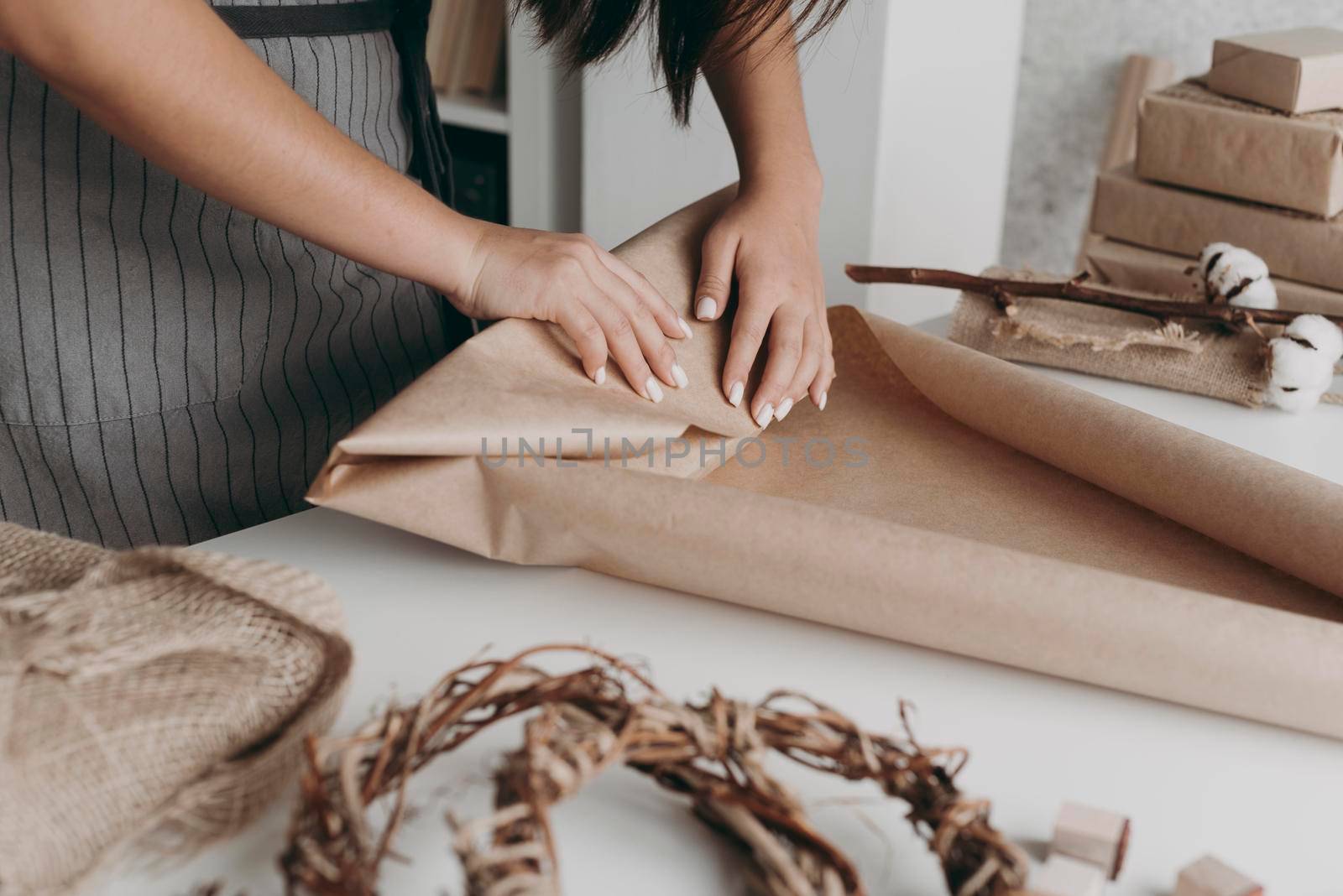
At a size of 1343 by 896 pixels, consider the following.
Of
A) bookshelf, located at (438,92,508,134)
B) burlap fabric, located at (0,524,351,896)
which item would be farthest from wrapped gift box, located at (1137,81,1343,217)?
bookshelf, located at (438,92,508,134)

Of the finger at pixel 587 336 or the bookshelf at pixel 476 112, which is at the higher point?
the bookshelf at pixel 476 112

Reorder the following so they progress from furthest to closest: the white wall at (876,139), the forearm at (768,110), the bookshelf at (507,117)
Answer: the bookshelf at (507,117) < the white wall at (876,139) < the forearm at (768,110)

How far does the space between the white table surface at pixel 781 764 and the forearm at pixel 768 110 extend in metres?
0.44

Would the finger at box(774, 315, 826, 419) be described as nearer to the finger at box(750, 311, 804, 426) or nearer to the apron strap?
the finger at box(750, 311, 804, 426)

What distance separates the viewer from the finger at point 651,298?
0.73 metres

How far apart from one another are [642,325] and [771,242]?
0.53 feet

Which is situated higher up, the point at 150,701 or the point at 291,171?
the point at 291,171

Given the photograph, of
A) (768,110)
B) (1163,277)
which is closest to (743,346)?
(768,110)

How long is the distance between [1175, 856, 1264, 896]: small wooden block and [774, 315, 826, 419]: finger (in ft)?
1.30

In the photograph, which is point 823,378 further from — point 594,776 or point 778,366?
point 594,776

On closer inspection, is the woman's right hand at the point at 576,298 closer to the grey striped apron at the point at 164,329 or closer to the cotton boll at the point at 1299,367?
the grey striped apron at the point at 164,329

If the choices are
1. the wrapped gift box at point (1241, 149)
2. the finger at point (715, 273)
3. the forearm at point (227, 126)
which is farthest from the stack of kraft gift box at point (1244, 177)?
the forearm at point (227, 126)

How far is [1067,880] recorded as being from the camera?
0.39 meters

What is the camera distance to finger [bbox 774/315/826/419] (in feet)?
2.47
